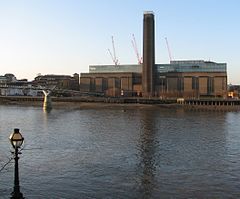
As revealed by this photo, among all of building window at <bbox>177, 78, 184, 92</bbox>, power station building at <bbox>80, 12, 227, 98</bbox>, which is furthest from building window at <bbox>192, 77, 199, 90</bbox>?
building window at <bbox>177, 78, 184, 92</bbox>

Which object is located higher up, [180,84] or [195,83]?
[195,83]

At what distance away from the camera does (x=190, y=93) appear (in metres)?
129

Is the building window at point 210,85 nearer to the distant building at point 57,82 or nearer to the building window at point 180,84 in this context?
the building window at point 180,84

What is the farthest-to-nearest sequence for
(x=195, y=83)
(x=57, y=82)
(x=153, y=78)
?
(x=57, y=82) → (x=195, y=83) → (x=153, y=78)

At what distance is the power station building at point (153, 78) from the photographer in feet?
423

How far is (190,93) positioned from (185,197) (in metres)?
118

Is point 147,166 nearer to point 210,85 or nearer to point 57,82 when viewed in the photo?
point 210,85

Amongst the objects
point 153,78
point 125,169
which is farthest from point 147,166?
point 153,78

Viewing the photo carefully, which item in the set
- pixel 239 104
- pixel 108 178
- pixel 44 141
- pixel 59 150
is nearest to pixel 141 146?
pixel 59 150

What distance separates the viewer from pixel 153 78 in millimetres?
136875

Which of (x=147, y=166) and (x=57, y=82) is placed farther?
(x=57, y=82)

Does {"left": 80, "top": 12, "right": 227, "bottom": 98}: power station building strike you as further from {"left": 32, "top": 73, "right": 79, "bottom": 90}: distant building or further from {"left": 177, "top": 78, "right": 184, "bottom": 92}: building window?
{"left": 32, "top": 73, "right": 79, "bottom": 90}: distant building

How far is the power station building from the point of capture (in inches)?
5079

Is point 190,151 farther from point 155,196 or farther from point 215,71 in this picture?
point 215,71
